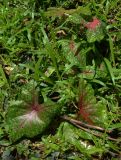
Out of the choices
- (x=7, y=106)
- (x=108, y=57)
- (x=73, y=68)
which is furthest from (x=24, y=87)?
(x=108, y=57)

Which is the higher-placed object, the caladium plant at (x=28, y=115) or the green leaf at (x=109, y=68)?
the green leaf at (x=109, y=68)

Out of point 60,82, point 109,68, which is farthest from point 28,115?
point 109,68

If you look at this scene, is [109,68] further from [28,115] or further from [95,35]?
[28,115]

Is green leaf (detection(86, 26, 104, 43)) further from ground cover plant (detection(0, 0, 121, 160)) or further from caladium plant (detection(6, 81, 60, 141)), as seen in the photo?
caladium plant (detection(6, 81, 60, 141))

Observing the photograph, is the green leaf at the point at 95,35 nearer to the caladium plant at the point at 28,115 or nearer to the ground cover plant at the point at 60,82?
the ground cover plant at the point at 60,82

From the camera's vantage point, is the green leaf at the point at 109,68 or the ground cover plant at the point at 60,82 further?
the green leaf at the point at 109,68

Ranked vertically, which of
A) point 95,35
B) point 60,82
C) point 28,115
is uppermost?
point 95,35

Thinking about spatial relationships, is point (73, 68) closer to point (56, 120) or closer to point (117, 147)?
point (56, 120)

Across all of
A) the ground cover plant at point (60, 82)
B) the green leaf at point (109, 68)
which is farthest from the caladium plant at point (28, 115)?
the green leaf at point (109, 68)
